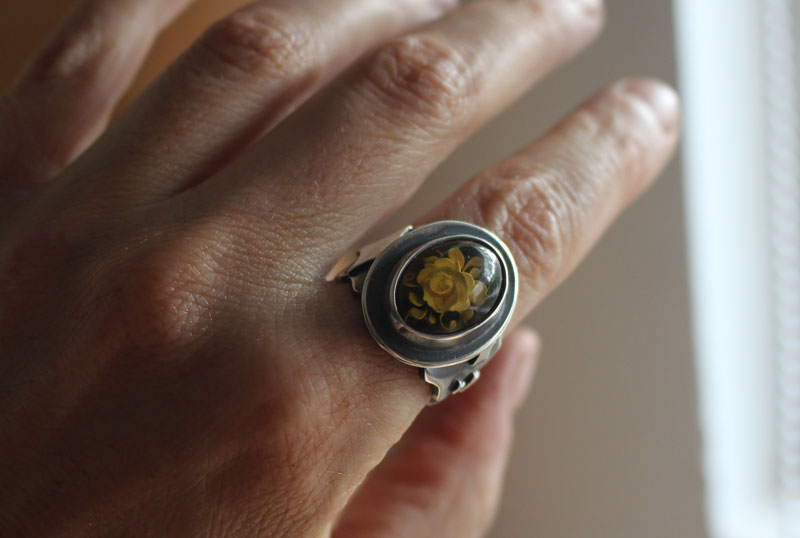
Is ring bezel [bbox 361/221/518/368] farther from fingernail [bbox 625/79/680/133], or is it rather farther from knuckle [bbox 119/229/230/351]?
fingernail [bbox 625/79/680/133]

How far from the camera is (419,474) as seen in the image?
0.87m

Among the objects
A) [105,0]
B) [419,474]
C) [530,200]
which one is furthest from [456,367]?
[105,0]

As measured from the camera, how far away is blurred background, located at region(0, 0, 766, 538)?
0.96 m

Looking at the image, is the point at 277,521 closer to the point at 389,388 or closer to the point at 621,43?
the point at 389,388

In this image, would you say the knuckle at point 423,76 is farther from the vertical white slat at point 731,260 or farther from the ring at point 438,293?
the vertical white slat at point 731,260

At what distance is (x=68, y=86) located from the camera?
78 centimetres

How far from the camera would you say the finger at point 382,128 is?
0.65 m

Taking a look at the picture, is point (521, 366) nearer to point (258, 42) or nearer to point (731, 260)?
point (731, 260)

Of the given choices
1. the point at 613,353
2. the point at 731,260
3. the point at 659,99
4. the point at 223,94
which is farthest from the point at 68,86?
the point at 731,260

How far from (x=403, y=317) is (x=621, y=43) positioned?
59 centimetres

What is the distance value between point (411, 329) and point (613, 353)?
516 mm

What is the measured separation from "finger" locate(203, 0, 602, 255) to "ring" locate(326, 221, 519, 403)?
0.08 m

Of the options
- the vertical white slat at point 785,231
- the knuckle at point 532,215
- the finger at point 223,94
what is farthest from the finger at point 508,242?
the vertical white slat at point 785,231

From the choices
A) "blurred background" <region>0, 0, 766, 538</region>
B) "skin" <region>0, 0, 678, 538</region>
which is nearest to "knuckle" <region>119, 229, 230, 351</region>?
"skin" <region>0, 0, 678, 538</region>
